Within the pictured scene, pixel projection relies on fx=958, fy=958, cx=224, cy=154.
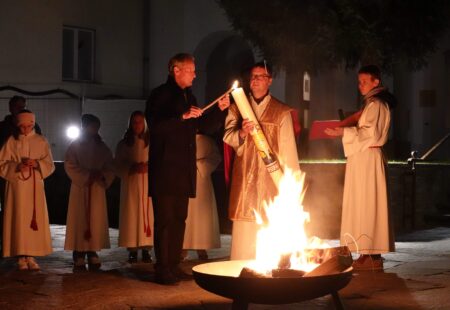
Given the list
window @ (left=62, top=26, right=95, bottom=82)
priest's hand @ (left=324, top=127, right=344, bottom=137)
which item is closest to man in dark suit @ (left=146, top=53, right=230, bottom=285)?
priest's hand @ (left=324, top=127, right=344, bottom=137)

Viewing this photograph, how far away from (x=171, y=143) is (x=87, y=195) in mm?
1806

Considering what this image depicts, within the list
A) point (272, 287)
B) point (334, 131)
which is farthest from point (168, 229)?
point (272, 287)

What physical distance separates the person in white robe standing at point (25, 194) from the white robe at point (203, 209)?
164 centimetres

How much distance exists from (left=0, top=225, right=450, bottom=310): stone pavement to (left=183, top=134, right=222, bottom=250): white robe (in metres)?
0.23

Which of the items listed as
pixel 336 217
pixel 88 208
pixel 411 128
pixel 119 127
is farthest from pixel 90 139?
pixel 411 128

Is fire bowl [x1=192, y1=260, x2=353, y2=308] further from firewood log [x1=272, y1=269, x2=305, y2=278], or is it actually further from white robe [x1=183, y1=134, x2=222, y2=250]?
white robe [x1=183, y1=134, x2=222, y2=250]

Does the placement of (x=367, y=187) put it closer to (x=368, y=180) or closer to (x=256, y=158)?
(x=368, y=180)

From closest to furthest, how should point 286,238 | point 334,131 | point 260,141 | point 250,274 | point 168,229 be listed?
point 250,274, point 286,238, point 260,141, point 168,229, point 334,131

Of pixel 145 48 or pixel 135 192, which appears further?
pixel 145 48

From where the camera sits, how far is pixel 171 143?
29.2 ft

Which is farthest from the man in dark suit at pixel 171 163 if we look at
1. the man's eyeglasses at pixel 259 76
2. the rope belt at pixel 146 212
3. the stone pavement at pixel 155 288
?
the rope belt at pixel 146 212

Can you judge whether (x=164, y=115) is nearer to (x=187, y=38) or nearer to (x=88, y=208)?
(x=88, y=208)

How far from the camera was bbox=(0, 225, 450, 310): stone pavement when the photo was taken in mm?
7879

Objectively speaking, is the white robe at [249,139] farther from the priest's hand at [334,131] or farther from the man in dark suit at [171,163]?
the priest's hand at [334,131]
